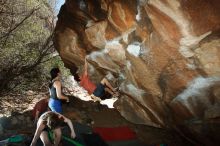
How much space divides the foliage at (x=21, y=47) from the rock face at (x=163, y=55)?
184 inches

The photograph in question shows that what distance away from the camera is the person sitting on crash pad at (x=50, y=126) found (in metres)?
7.07

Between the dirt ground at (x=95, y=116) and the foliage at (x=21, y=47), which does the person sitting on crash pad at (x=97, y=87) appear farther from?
the foliage at (x=21, y=47)

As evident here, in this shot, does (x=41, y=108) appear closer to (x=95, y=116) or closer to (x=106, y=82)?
(x=95, y=116)

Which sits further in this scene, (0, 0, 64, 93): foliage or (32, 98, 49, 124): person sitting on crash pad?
(0, 0, 64, 93): foliage

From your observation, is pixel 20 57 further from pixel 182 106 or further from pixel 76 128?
pixel 182 106

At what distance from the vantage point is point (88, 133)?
927 cm

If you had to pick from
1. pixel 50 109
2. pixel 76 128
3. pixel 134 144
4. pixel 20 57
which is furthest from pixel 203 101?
pixel 20 57

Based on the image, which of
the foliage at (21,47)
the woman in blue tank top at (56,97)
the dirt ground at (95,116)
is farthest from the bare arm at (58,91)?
the foliage at (21,47)

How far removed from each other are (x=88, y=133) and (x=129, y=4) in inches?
132

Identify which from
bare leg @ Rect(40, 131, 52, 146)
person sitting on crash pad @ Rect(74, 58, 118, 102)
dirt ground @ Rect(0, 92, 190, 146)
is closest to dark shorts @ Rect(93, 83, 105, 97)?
person sitting on crash pad @ Rect(74, 58, 118, 102)

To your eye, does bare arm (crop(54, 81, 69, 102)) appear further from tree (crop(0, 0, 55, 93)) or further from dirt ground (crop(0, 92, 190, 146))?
tree (crop(0, 0, 55, 93))

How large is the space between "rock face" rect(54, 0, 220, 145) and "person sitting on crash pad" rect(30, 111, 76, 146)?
238 cm

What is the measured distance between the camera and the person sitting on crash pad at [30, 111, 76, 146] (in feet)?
23.2

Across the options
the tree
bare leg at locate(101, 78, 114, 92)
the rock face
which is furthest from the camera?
the tree
